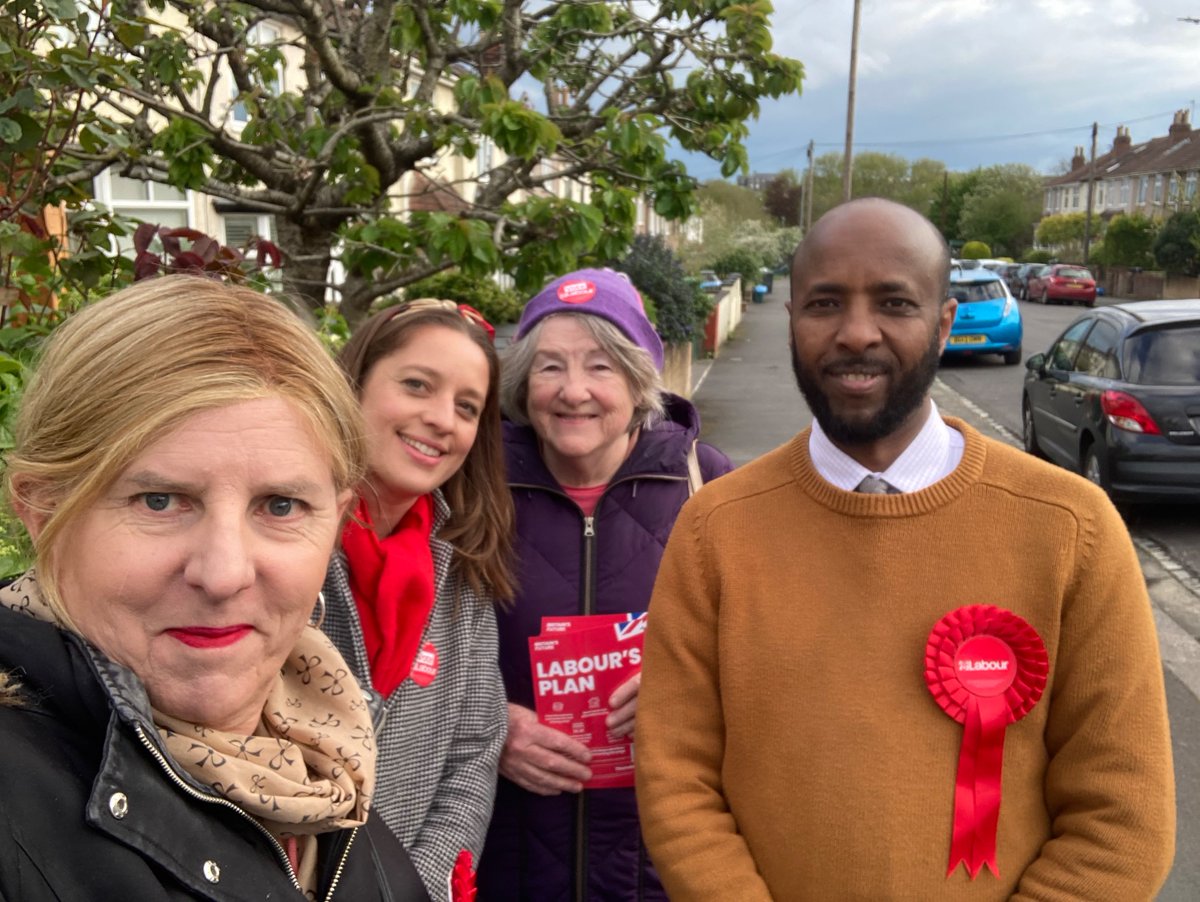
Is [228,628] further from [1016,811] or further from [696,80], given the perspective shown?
[696,80]

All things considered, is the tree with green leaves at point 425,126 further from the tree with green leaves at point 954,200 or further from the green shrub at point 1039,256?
the tree with green leaves at point 954,200

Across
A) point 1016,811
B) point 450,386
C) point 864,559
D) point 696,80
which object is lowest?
point 1016,811

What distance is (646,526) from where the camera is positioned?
237cm

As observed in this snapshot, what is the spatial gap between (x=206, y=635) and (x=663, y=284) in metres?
13.2

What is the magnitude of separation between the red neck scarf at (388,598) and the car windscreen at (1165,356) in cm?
756

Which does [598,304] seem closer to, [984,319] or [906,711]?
[906,711]

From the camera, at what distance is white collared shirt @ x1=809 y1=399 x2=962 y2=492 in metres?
1.62

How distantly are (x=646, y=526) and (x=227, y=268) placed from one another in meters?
1.28

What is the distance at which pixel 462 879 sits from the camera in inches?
77.0

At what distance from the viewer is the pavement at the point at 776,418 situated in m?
6.07

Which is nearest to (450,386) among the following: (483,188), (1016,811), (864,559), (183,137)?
(864,559)

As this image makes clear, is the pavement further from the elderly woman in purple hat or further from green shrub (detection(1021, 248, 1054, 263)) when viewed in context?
green shrub (detection(1021, 248, 1054, 263))

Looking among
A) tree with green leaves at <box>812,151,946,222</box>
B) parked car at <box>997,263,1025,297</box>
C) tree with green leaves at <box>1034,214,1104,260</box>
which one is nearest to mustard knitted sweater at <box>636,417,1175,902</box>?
parked car at <box>997,263,1025,297</box>

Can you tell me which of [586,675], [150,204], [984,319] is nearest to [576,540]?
[586,675]
